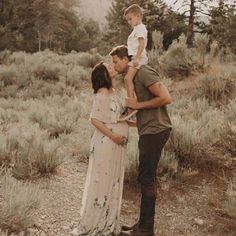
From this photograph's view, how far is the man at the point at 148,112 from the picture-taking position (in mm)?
4262

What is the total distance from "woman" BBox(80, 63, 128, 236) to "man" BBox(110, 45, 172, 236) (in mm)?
212

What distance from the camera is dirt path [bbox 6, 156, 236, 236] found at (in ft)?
16.8

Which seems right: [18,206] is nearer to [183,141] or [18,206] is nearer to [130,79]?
[130,79]

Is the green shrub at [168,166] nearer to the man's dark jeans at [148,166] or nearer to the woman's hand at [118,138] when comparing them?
the man's dark jeans at [148,166]

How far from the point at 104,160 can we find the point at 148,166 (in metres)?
0.46

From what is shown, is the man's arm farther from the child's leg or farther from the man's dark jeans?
the man's dark jeans

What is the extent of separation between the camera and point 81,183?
6191 millimetres

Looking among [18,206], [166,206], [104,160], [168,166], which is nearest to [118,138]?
[104,160]

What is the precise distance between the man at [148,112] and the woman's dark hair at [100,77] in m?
0.14

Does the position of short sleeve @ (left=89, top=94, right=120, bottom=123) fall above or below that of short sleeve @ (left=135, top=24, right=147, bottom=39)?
below

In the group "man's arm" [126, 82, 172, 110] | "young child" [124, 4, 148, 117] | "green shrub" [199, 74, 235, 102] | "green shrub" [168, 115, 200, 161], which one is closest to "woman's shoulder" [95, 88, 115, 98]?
"man's arm" [126, 82, 172, 110]

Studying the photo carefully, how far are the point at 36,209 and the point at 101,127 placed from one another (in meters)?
1.21

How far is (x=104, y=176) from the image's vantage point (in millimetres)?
4609

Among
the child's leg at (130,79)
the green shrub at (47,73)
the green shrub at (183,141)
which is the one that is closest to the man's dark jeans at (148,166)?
the child's leg at (130,79)
